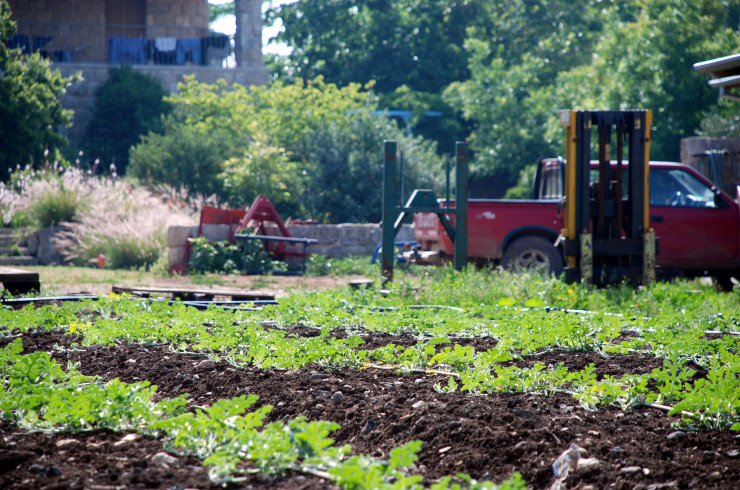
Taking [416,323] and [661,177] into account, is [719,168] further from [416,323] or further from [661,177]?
[416,323]

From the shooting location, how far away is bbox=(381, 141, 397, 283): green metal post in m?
9.48

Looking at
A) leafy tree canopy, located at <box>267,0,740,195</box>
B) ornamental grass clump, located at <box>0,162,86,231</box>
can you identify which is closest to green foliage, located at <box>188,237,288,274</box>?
ornamental grass clump, located at <box>0,162,86,231</box>

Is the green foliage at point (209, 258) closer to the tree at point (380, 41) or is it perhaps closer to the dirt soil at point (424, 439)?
the dirt soil at point (424, 439)

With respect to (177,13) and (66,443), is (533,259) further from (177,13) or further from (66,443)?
(177,13)

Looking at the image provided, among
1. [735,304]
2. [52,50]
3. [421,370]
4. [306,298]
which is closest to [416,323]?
[421,370]

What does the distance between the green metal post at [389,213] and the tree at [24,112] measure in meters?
12.0

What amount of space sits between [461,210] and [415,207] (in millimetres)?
645

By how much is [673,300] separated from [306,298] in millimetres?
3613

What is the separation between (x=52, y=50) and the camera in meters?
26.3

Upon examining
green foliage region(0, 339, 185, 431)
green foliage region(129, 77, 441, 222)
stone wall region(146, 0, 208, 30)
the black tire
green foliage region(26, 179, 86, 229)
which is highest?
stone wall region(146, 0, 208, 30)

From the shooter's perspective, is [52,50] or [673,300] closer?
[673,300]

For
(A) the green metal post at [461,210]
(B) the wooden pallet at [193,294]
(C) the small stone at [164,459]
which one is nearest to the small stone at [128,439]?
(C) the small stone at [164,459]

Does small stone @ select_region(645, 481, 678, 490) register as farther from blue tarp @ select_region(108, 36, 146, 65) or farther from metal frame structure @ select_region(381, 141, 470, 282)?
blue tarp @ select_region(108, 36, 146, 65)

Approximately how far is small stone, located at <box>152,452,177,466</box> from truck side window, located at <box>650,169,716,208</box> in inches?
375
